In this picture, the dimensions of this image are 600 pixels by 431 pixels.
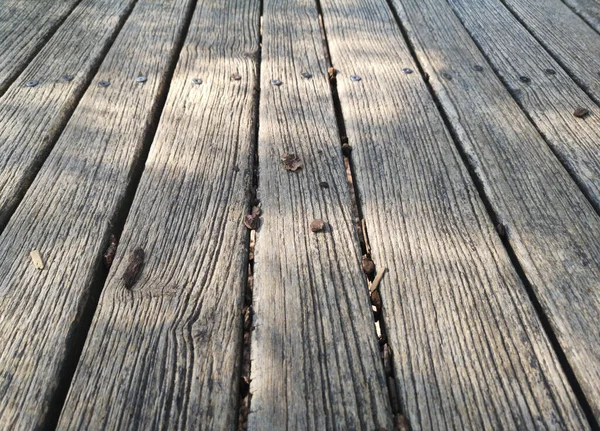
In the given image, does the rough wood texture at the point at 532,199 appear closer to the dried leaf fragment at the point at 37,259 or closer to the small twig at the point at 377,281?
the small twig at the point at 377,281

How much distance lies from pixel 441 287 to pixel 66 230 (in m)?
0.89

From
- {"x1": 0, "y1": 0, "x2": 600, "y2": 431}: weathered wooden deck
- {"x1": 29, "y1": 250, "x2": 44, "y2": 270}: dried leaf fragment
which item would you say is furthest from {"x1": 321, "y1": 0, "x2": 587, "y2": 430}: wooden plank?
{"x1": 29, "y1": 250, "x2": 44, "y2": 270}: dried leaf fragment

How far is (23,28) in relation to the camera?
6.71 ft

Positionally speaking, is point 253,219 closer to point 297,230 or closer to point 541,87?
point 297,230

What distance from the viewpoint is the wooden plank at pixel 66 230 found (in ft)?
2.99

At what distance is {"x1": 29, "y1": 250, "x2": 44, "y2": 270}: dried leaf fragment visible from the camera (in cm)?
110

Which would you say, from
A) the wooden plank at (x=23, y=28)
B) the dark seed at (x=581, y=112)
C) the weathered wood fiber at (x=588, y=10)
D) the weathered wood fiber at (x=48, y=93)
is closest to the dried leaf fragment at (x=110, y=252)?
the weathered wood fiber at (x=48, y=93)

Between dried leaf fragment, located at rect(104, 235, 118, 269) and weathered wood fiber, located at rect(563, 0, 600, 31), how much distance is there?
2186 millimetres

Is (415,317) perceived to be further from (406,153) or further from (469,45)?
(469,45)

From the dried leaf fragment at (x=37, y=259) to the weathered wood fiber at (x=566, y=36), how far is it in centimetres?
179

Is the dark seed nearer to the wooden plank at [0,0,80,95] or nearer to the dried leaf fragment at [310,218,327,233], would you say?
the dried leaf fragment at [310,218,327,233]

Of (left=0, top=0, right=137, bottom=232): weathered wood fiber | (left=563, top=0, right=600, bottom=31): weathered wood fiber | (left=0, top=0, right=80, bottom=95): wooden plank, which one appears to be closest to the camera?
(left=0, top=0, right=137, bottom=232): weathered wood fiber

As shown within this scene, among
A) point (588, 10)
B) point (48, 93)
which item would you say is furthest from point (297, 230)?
point (588, 10)

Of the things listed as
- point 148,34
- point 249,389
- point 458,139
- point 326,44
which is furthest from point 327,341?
point 148,34
